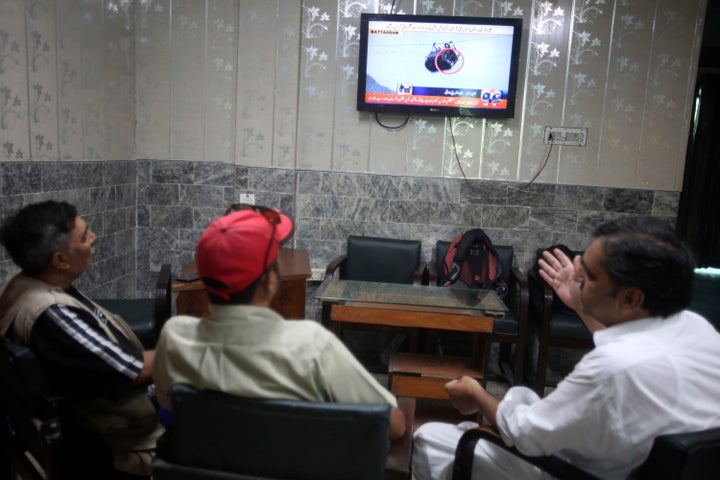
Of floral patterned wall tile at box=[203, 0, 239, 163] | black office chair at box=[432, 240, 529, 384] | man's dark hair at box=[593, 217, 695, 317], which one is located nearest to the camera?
man's dark hair at box=[593, 217, 695, 317]

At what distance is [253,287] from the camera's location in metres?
1.27

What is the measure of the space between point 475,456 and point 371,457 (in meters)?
0.55

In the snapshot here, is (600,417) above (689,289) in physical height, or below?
below

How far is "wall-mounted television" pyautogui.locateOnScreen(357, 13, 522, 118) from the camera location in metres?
3.79

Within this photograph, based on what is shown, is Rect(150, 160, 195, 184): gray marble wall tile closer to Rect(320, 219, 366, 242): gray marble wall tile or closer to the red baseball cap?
Rect(320, 219, 366, 242): gray marble wall tile

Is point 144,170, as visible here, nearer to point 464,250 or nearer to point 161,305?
point 161,305

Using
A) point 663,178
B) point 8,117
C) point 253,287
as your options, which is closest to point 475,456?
point 253,287

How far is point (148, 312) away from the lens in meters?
3.02

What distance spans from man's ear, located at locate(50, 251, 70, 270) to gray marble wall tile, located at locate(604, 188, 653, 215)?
3.40m

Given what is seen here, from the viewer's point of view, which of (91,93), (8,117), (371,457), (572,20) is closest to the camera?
(371,457)

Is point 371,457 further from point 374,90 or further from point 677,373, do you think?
point 374,90

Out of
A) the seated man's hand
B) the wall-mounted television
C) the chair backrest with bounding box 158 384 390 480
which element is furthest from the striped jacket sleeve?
the wall-mounted television

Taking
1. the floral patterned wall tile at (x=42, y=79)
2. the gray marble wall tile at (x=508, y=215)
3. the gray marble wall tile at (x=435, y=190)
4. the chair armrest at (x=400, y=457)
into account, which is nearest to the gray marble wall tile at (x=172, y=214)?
the floral patterned wall tile at (x=42, y=79)

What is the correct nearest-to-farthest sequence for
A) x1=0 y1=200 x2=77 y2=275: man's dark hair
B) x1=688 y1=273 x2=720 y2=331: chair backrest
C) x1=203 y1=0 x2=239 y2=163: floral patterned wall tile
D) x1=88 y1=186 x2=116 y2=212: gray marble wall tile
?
x1=0 y1=200 x2=77 y2=275: man's dark hair → x1=88 y1=186 x2=116 y2=212: gray marble wall tile → x1=203 y1=0 x2=239 y2=163: floral patterned wall tile → x1=688 y1=273 x2=720 y2=331: chair backrest
